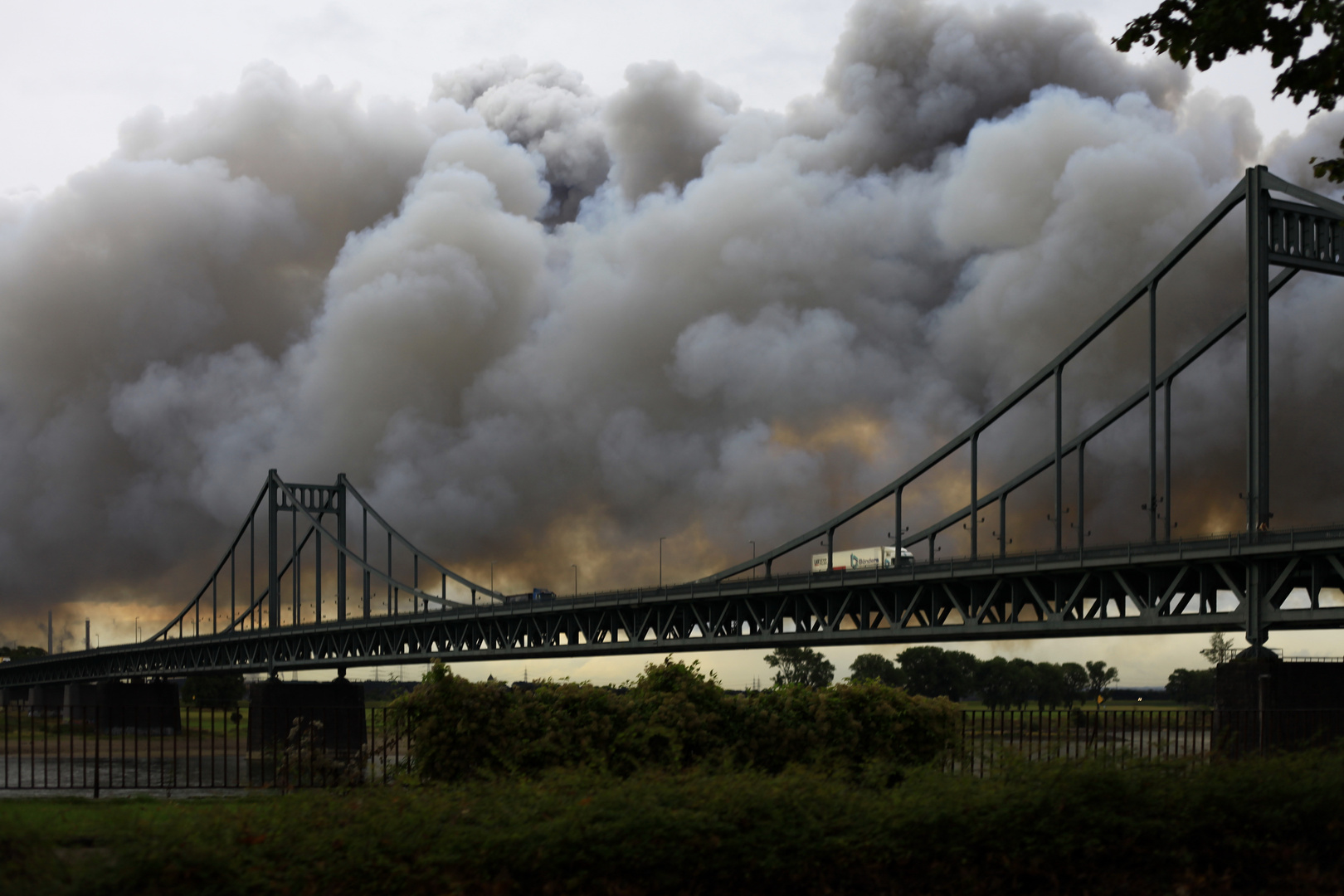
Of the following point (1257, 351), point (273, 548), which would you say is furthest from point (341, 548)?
point (1257, 351)

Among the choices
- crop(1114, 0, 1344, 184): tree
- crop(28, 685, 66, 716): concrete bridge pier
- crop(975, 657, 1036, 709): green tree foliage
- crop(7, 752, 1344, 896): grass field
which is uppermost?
crop(1114, 0, 1344, 184): tree

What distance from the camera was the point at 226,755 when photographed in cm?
2348

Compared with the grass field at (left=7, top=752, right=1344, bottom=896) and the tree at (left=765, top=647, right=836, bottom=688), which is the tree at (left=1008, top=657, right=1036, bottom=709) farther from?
the grass field at (left=7, top=752, right=1344, bottom=896)

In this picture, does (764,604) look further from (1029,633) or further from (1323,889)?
(1323,889)

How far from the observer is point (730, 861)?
42.9 feet

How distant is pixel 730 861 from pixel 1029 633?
152 ft

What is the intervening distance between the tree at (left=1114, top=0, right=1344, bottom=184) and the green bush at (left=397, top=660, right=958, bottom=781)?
11.8m

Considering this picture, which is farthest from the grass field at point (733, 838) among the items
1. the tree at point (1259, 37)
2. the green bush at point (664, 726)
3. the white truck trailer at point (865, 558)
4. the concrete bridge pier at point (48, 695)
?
the concrete bridge pier at point (48, 695)

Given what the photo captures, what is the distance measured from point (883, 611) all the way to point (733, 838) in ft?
170

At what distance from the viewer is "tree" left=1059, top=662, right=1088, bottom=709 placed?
371ft

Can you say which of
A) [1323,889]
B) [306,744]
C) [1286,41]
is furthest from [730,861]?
[1286,41]

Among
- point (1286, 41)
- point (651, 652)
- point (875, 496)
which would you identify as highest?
point (1286, 41)

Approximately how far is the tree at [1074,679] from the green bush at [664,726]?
96.2 m

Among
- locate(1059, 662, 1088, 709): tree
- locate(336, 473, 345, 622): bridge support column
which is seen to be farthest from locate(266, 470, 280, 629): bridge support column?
locate(1059, 662, 1088, 709): tree
